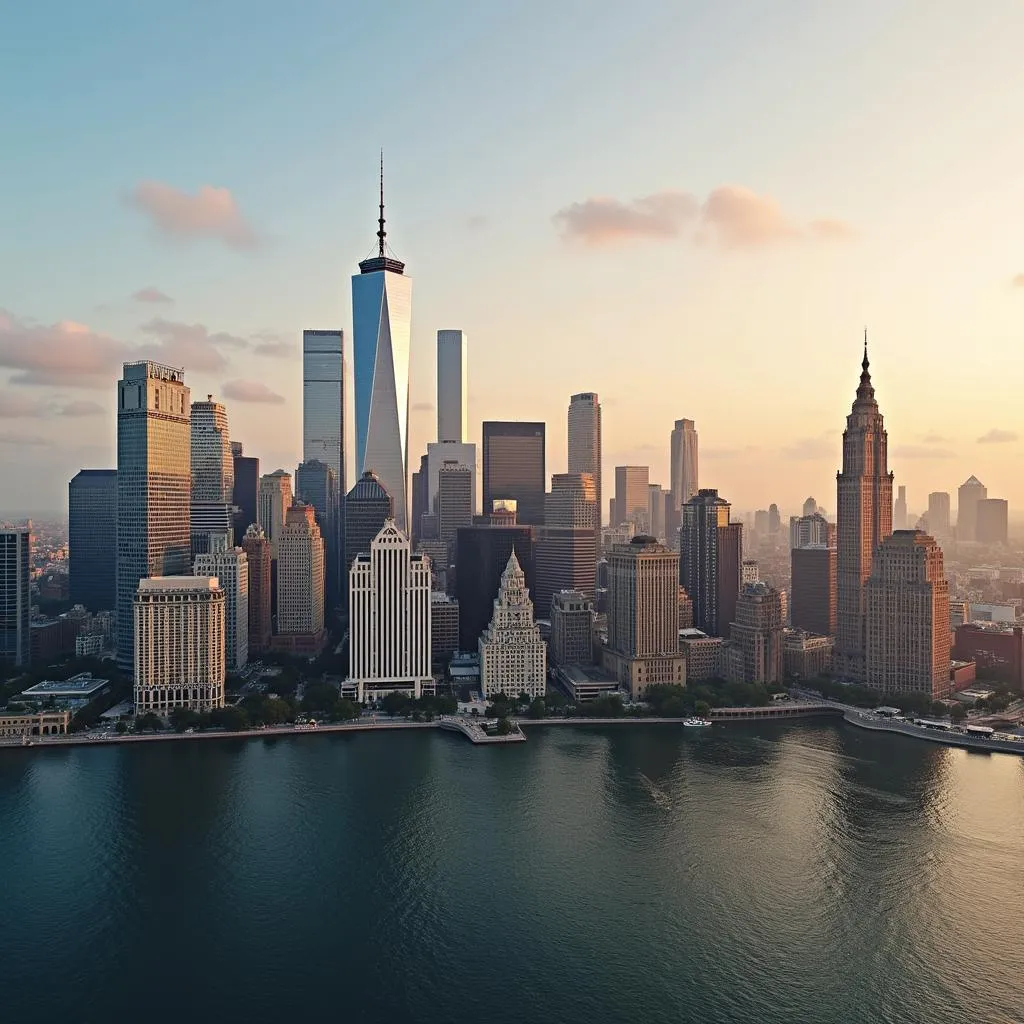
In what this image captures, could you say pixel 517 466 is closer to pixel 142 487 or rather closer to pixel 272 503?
pixel 272 503

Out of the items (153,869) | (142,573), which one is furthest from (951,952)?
(142,573)

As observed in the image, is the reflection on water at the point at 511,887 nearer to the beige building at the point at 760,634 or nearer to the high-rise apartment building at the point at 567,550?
the beige building at the point at 760,634

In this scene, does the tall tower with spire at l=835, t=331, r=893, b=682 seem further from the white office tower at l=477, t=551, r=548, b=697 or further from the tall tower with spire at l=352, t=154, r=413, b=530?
the tall tower with spire at l=352, t=154, r=413, b=530

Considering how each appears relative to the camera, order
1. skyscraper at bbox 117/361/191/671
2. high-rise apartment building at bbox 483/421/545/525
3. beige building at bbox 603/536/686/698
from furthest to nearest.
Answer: high-rise apartment building at bbox 483/421/545/525
skyscraper at bbox 117/361/191/671
beige building at bbox 603/536/686/698

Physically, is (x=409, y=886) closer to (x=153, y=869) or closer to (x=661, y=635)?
(x=153, y=869)

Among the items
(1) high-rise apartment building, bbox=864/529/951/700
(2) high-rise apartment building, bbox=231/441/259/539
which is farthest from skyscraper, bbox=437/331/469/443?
(1) high-rise apartment building, bbox=864/529/951/700

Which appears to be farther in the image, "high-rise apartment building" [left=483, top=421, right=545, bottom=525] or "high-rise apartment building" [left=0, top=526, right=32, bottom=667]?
"high-rise apartment building" [left=483, top=421, right=545, bottom=525]

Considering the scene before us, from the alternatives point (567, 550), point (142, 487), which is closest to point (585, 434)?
point (567, 550)
